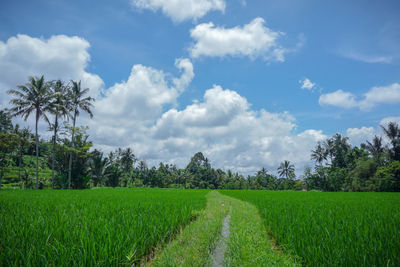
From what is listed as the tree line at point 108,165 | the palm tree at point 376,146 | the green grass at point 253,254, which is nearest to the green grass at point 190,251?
the green grass at point 253,254

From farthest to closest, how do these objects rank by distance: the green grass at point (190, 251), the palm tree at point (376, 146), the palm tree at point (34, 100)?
the palm tree at point (376, 146) → the palm tree at point (34, 100) → the green grass at point (190, 251)

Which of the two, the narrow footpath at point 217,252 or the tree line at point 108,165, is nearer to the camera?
the narrow footpath at point 217,252

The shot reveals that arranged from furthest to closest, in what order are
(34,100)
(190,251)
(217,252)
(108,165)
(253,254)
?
(108,165), (34,100), (217,252), (190,251), (253,254)

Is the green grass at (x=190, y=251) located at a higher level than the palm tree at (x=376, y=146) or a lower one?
lower

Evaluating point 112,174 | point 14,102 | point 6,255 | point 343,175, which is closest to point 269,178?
point 343,175

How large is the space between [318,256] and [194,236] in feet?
7.81

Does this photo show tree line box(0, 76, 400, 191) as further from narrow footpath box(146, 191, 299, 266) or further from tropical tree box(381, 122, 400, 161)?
narrow footpath box(146, 191, 299, 266)

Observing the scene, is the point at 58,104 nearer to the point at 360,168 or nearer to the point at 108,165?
the point at 108,165

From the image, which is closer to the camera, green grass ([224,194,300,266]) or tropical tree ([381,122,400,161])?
green grass ([224,194,300,266])

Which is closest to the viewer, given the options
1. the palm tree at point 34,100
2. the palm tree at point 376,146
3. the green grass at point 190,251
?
the green grass at point 190,251

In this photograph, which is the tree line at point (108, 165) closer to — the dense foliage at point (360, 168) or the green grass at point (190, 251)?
the dense foliage at point (360, 168)

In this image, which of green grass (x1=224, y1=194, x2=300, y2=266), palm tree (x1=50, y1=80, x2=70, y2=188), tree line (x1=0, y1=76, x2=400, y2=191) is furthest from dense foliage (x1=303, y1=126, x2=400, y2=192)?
palm tree (x1=50, y1=80, x2=70, y2=188)

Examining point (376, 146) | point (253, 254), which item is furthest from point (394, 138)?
point (253, 254)

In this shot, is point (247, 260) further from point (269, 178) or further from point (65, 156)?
point (269, 178)
